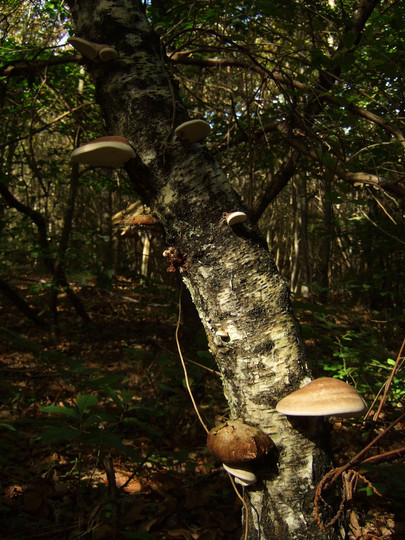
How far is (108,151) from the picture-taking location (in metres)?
1.33

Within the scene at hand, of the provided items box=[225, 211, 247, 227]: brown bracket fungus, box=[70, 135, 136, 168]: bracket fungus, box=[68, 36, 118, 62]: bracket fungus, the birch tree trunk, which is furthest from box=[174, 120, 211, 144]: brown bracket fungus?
box=[68, 36, 118, 62]: bracket fungus

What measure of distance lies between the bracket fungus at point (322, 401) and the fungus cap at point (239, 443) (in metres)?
0.11

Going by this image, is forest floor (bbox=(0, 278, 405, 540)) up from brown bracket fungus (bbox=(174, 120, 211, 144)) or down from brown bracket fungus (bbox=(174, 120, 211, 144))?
down

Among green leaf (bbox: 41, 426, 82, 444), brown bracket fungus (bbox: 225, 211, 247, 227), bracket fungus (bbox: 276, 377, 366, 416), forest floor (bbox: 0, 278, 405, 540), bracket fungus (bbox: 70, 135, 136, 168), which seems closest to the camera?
bracket fungus (bbox: 276, 377, 366, 416)

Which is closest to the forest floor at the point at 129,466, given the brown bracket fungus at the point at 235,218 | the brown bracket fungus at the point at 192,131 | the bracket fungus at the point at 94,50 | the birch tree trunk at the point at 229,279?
the birch tree trunk at the point at 229,279

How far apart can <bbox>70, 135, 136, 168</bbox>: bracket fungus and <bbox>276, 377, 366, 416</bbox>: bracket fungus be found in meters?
1.07

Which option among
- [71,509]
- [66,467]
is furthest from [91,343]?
[71,509]

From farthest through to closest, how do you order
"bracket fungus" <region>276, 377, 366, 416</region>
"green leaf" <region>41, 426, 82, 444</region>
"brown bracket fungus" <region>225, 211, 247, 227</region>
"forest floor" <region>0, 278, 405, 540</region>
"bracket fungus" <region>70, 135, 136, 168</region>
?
1. "forest floor" <region>0, 278, 405, 540</region>
2. "green leaf" <region>41, 426, 82, 444</region>
3. "bracket fungus" <region>70, 135, 136, 168</region>
4. "brown bracket fungus" <region>225, 211, 247, 227</region>
5. "bracket fungus" <region>276, 377, 366, 416</region>

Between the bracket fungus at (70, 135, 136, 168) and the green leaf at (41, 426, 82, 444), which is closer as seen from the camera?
the bracket fungus at (70, 135, 136, 168)

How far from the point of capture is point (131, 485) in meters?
2.69

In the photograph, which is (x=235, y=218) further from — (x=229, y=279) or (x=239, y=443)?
(x=239, y=443)

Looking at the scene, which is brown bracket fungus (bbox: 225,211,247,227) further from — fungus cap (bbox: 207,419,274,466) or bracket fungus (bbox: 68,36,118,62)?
bracket fungus (bbox: 68,36,118,62)

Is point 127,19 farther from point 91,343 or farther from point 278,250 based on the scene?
point 278,250

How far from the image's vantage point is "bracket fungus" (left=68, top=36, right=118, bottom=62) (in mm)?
1430
